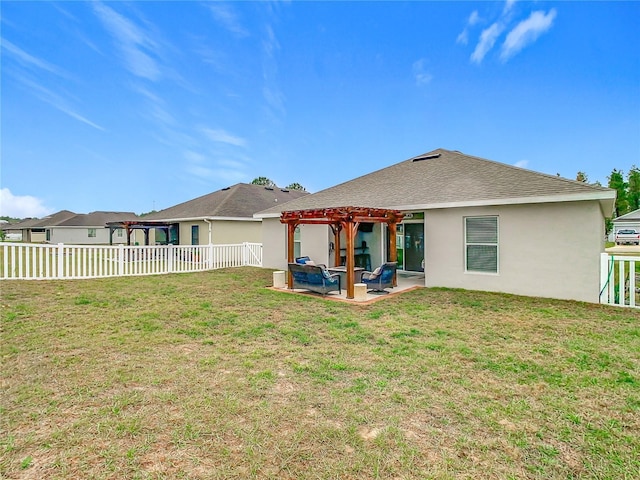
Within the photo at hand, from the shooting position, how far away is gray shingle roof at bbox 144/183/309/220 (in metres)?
19.8

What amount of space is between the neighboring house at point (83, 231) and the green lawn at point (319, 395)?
4051cm

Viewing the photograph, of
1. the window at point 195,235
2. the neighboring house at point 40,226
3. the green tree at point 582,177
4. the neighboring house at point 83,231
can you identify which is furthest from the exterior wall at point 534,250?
the neighboring house at point 40,226

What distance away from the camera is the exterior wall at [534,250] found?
770 centimetres

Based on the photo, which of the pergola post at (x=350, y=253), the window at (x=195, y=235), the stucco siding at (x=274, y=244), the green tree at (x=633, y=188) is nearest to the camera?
the pergola post at (x=350, y=253)

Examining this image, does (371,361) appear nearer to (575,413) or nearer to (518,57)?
(575,413)

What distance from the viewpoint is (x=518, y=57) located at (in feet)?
46.8

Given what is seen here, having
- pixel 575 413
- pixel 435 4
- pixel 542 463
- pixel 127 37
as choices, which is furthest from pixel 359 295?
pixel 127 37

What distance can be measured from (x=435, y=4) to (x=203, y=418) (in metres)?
15.9

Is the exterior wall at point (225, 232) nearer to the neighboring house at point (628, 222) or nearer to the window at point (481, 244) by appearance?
A: the window at point (481, 244)

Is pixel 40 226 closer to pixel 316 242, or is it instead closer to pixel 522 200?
pixel 316 242

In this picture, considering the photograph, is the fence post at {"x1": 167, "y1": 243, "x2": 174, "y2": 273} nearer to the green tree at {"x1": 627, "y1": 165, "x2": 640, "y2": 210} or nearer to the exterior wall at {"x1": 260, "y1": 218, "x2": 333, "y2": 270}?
the exterior wall at {"x1": 260, "y1": 218, "x2": 333, "y2": 270}

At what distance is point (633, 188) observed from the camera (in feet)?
151

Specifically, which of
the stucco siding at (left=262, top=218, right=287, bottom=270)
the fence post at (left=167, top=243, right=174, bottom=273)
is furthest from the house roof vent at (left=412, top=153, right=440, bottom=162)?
the fence post at (left=167, top=243, right=174, bottom=273)

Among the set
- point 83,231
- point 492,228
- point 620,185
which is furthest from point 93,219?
point 620,185
